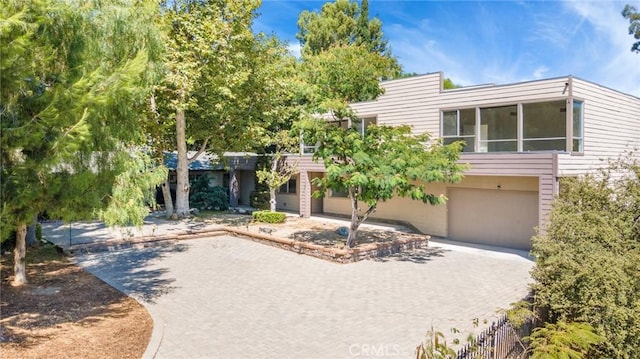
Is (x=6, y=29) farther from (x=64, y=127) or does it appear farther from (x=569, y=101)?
(x=569, y=101)

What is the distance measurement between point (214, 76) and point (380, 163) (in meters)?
10.8

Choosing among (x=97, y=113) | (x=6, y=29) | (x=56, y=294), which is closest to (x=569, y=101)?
(x=97, y=113)

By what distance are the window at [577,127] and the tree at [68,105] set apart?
526 inches

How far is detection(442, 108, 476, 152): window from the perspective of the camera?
54.2 feet

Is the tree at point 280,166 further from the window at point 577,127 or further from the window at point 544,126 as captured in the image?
the window at point 577,127

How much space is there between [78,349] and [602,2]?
22.1 metres

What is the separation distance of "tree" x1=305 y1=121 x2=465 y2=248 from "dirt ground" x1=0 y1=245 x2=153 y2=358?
23.2ft

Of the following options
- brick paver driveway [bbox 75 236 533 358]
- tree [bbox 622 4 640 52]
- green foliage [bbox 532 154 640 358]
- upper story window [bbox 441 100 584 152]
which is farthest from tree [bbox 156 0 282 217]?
tree [bbox 622 4 640 52]

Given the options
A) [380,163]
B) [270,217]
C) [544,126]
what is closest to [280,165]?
[270,217]

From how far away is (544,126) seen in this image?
14906 mm

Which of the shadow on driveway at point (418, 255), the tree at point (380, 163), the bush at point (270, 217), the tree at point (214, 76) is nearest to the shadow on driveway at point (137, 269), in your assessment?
the bush at point (270, 217)

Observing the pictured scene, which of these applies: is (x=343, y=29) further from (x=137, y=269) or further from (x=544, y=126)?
(x=137, y=269)
